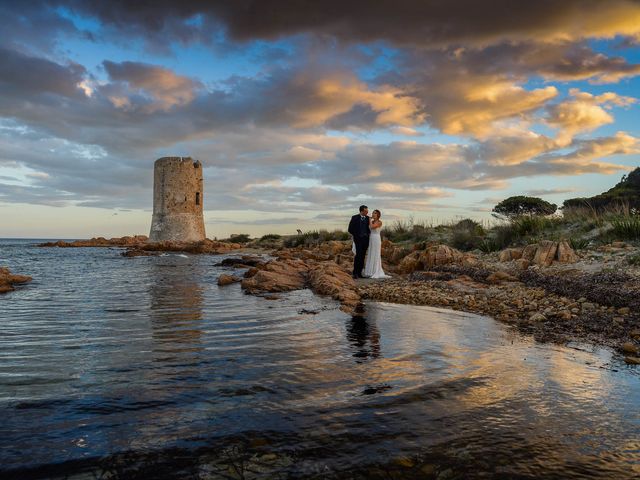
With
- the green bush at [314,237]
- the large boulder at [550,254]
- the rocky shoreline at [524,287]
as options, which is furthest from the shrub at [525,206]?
the large boulder at [550,254]

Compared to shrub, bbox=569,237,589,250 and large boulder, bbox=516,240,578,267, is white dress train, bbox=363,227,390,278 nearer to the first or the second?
large boulder, bbox=516,240,578,267

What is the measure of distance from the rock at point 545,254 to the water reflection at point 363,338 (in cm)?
714

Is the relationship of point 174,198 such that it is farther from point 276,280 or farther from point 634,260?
point 634,260

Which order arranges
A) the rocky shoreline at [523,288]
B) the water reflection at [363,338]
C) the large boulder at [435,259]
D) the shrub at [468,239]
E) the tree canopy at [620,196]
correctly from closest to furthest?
the water reflection at [363,338], the rocky shoreline at [523,288], the large boulder at [435,259], the shrub at [468,239], the tree canopy at [620,196]

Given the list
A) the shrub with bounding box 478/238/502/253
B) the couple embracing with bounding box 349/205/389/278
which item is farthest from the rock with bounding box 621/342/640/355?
the shrub with bounding box 478/238/502/253

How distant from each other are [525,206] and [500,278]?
28587 millimetres

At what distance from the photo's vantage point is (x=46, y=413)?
136 inches

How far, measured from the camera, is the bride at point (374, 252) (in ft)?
49.1

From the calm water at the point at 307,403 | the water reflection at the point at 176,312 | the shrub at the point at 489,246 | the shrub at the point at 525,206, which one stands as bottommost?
the calm water at the point at 307,403

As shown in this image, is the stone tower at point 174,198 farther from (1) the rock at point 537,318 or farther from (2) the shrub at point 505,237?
(1) the rock at point 537,318

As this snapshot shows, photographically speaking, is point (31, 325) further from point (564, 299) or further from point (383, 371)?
point (564, 299)

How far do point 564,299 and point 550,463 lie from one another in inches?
257

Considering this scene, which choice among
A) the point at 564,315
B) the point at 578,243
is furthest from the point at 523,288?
the point at 578,243

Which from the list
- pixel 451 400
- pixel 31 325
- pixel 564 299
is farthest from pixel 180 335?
pixel 564 299
